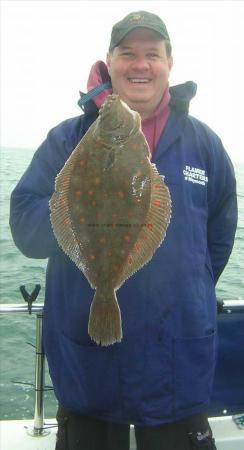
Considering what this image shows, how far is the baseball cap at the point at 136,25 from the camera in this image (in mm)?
2713

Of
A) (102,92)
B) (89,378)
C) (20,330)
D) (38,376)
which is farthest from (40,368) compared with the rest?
(20,330)

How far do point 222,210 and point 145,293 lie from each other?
2.60 ft

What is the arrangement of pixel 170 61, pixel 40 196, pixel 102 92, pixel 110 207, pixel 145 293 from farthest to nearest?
pixel 170 61, pixel 102 92, pixel 40 196, pixel 145 293, pixel 110 207

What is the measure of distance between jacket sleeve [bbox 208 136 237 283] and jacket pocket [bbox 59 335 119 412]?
92cm

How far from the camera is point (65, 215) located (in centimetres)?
226

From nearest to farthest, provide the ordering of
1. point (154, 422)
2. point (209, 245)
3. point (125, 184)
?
point (125, 184) < point (154, 422) < point (209, 245)

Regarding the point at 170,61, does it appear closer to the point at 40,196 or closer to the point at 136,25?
the point at 136,25

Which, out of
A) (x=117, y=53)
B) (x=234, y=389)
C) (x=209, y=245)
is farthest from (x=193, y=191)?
(x=234, y=389)

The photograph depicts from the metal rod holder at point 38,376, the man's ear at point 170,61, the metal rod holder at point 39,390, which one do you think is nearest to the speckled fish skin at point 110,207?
the man's ear at point 170,61

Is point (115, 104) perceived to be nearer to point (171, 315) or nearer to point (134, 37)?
point (134, 37)

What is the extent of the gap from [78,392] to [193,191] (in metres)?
1.22

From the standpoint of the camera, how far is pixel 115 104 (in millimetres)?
2234

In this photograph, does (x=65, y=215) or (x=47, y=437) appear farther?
(x=47, y=437)

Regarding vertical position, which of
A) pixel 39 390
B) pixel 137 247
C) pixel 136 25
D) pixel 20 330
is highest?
pixel 136 25
